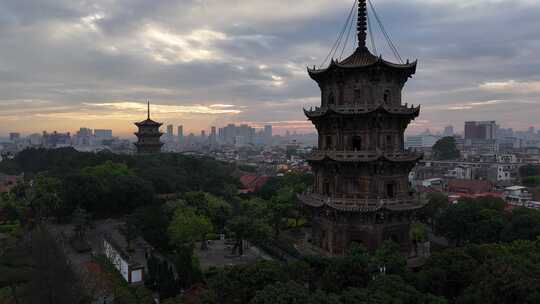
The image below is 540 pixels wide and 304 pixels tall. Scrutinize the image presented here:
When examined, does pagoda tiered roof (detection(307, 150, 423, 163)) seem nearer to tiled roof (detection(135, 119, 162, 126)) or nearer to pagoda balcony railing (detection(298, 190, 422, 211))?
pagoda balcony railing (detection(298, 190, 422, 211))

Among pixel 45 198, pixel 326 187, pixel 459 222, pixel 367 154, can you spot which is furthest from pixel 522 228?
pixel 45 198

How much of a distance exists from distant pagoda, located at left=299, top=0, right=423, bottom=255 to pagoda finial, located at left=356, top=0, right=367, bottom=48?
0.20ft

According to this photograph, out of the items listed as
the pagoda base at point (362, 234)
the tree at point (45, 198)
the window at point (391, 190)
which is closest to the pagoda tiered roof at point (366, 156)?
the window at point (391, 190)

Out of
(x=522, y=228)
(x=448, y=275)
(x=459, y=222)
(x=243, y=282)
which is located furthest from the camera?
(x=459, y=222)

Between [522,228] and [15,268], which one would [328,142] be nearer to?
[522,228]

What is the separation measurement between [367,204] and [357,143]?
154 inches

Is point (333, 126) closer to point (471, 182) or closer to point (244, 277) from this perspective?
point (244, 277)

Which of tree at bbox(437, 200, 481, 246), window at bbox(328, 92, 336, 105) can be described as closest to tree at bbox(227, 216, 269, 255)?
window at bbox(328, 92, 336, 105)

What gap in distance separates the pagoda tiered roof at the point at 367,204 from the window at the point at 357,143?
317cm

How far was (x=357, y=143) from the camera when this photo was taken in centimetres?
2569

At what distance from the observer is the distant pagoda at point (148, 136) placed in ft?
269

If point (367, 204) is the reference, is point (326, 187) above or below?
above

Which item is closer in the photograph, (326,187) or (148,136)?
(326,187)

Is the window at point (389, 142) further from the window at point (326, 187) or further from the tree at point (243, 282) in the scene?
the tree at point (243, 282)
